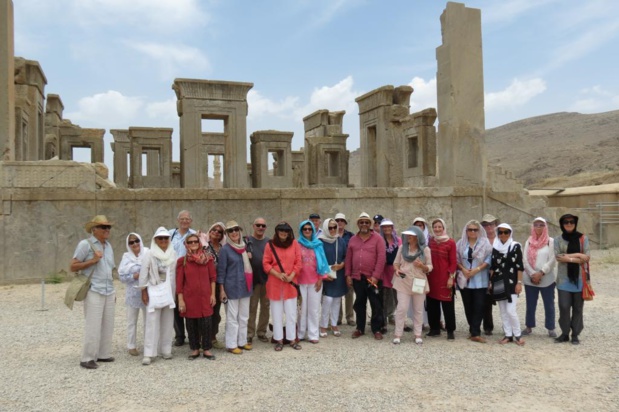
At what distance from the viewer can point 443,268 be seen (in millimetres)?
6184

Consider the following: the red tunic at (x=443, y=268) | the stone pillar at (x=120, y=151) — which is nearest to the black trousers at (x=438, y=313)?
the red tunic at (x=443, y=268)

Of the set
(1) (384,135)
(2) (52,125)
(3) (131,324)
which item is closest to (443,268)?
(3) (131,324)

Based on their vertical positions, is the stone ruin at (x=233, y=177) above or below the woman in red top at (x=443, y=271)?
above

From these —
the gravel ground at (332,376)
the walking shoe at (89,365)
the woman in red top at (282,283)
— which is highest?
the woman in red top at (282,283)

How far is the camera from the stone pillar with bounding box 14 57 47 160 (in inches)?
541

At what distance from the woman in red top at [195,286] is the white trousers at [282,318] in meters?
0.74

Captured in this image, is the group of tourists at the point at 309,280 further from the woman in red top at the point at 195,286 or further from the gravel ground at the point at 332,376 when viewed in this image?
the gravel ground at the point at 332,376

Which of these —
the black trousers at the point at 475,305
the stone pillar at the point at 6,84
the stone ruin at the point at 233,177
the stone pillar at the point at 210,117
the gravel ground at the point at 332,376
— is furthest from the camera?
the stone pillar at the point at 210,117

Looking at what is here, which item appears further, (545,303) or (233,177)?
(233,177)

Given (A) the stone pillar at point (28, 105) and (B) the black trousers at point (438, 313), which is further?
(A) the stone pillar at point (28, 105)

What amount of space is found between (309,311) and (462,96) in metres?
8.45

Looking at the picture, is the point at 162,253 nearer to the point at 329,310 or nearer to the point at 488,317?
the point at 329,310

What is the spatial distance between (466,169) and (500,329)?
22.2 ft

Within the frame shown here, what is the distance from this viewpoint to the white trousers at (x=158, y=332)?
5410mm
